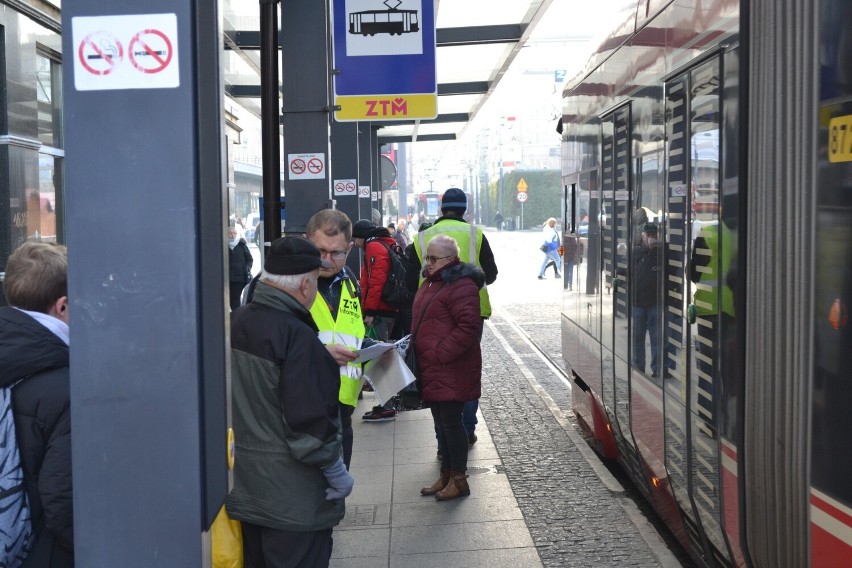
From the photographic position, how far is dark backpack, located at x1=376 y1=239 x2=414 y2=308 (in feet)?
31.9

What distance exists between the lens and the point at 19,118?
6738 mm

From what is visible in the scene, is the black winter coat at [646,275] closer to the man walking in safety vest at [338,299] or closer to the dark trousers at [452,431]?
the man walking in safety vest at [338,299]

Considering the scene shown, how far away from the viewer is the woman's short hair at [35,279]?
307 cm

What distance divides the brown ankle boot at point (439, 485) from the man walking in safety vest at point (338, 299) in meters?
1.91

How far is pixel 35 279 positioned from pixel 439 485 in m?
4.52

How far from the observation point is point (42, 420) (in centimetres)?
289

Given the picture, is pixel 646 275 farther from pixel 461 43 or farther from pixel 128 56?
pixel 461 43

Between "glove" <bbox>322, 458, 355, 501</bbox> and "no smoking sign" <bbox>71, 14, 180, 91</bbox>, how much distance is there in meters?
1.80

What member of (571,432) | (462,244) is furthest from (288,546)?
(571,432)

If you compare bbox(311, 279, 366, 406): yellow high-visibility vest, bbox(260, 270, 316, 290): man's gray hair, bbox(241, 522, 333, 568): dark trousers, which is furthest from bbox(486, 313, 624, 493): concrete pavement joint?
bbox(260, 270, 316, 290): man's gray hair

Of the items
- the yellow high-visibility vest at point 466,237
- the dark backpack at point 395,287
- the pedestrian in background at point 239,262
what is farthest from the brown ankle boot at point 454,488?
the pedestrian in background at point 239,262

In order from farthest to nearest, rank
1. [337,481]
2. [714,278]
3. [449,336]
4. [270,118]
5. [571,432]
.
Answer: [571,432], [270,118], [449,336], [714,278], [337,481]

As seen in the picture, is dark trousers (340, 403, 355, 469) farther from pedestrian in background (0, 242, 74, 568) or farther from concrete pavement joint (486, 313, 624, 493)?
pedestrian in background (0, 242, 74, 568)

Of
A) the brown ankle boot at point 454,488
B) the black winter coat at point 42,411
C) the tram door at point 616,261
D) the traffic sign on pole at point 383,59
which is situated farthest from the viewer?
the traffic sign on pole at point 383,59
